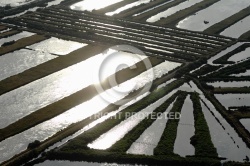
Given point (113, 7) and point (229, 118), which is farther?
point (113, 7)

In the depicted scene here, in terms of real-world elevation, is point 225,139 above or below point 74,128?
below

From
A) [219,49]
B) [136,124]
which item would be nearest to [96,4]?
[219,49]

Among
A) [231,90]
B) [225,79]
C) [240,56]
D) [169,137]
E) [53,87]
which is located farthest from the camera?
[240,56]

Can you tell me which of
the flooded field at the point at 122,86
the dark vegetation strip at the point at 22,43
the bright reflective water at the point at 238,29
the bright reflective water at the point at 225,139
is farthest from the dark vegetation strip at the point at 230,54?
the dark vegetation strip at the point at 22,43

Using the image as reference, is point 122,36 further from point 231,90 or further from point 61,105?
point 61,105

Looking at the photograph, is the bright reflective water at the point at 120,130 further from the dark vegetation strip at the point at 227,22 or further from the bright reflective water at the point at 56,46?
the dark vegetation strip at the point at 227,22

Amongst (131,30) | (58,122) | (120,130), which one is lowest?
(120,130)

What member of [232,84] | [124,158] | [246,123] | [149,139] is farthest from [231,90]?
[124,158]

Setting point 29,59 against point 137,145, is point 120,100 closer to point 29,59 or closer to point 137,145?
point 137,145
